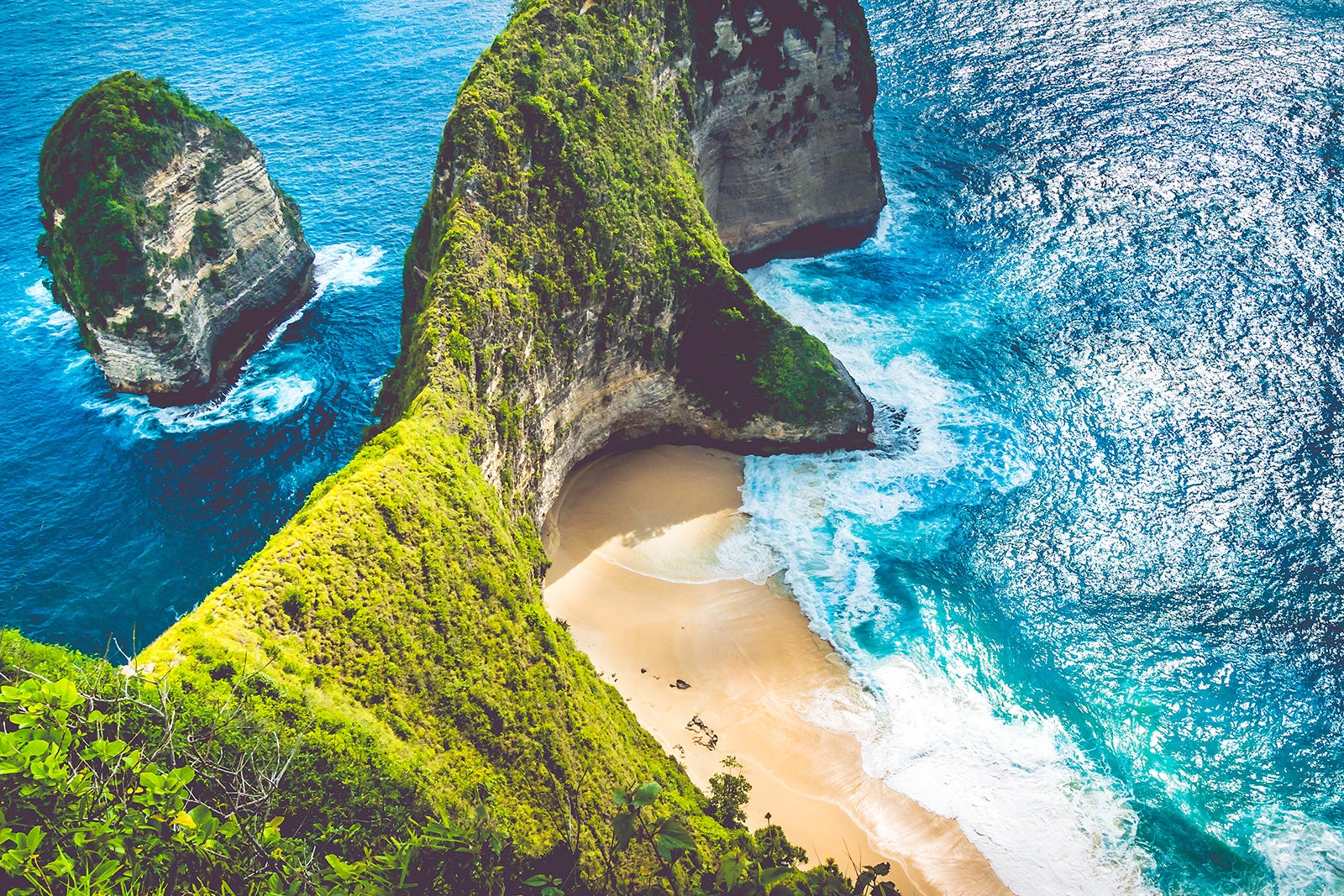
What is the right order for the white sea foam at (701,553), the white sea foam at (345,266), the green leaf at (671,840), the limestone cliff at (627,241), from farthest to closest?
the white sea foam at (345,266), the white sea foam at (701,553), the limestone cliff at (627,241), the green leaf at (671,840)

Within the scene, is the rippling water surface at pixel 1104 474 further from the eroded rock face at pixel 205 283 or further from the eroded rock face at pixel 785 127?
the eroded rock face at pixel 205 283

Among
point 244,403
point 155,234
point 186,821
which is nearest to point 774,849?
point 186,821

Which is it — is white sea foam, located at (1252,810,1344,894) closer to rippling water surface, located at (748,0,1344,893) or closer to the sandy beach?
rippling water surface, located at (748,0,1344,893)

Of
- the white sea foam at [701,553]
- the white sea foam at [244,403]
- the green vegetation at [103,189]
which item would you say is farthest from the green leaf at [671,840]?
the green vegetation at [103,189]

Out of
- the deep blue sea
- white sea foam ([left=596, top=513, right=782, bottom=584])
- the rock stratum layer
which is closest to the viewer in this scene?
the rock stratum layer

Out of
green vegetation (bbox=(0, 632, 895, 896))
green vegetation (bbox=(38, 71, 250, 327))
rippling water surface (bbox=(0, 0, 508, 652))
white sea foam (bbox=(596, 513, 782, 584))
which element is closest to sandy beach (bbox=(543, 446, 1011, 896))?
white sea foam (bbox=(596, 513, 782, 584))
